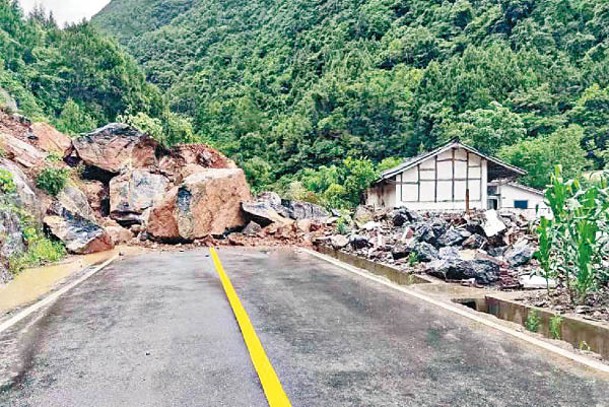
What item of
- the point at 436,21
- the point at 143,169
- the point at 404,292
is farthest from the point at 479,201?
the point at 436,21

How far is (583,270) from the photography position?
6.97 metres

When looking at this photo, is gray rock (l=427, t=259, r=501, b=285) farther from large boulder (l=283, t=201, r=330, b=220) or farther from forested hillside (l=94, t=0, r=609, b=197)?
forested hillside (l=94, t=0, r=609, b=197)

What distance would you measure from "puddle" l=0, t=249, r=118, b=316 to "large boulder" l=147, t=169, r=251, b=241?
5.53 metres

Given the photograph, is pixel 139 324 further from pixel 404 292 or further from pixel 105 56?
pixel 105 56

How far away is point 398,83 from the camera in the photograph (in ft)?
208

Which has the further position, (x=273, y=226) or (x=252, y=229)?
(x=252, y=229)

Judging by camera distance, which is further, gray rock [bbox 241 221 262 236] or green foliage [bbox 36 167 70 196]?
Result: gray rock [bbox 241 221 262 236]

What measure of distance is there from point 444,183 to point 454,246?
2032cm

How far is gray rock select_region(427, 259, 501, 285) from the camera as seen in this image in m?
9.44

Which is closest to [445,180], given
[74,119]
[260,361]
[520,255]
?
[520,255]

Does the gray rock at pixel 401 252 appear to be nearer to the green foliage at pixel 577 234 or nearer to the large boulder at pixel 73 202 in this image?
the green foliage at pixel 577 234

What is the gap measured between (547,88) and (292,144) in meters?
27.6

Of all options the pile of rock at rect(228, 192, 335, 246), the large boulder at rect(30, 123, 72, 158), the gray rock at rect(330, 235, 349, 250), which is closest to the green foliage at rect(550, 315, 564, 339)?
the gray rock at rect(330, 235, 349, 250)

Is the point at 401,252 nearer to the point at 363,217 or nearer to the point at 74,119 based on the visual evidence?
the point at 363,217
